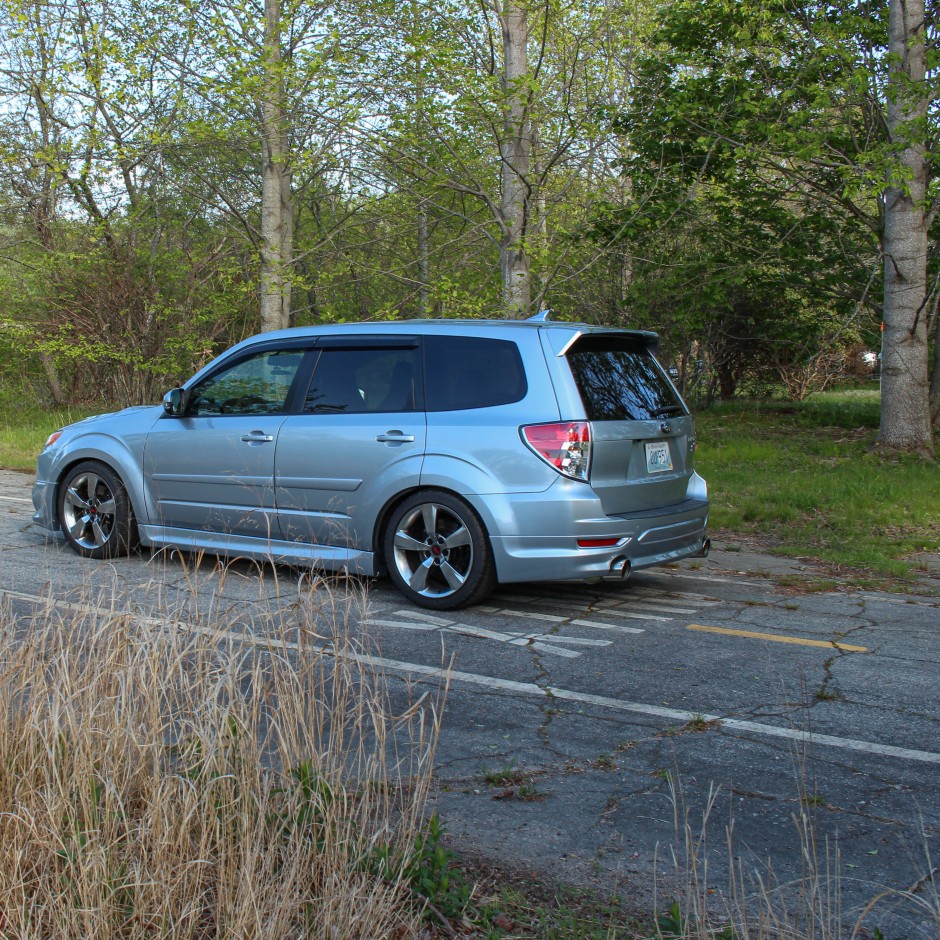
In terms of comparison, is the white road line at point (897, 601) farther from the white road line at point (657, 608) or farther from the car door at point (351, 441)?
the car door at point (351, 441)

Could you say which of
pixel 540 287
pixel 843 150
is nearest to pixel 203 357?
pixel 540 287

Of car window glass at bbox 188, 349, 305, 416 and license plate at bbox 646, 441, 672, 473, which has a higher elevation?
car window glass at bbox 188, 349, 305, 416

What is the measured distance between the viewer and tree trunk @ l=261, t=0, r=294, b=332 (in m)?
15.1

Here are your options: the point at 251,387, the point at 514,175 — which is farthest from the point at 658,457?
the point at 514,175

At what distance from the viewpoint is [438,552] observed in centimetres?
694

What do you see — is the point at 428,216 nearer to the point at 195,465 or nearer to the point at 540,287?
the point at 540,287

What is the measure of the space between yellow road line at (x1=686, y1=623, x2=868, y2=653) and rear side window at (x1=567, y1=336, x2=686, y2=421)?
55.9 inches

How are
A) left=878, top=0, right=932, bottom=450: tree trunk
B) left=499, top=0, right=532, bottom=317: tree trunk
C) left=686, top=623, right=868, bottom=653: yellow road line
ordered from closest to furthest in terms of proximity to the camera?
left=686, top=623, right=868, bottom=653: yellow road line → left=499, top=0, right=532, bottom=317: tree trunk → left=878, top=0, right=932, bottom=450: tree trunk

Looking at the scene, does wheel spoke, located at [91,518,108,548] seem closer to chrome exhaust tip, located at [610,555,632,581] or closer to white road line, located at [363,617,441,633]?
white road line, located at [363,617,441,633]

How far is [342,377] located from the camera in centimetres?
761

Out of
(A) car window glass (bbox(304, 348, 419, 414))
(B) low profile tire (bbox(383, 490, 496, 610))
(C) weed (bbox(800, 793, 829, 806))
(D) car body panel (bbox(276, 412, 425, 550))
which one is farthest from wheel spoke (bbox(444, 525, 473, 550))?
(C) weed (bbox(800, 793, 829, 806))

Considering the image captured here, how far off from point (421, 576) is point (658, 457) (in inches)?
→ 68.8

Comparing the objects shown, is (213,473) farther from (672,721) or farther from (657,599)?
(672,721)

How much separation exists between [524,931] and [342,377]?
5168 mm
